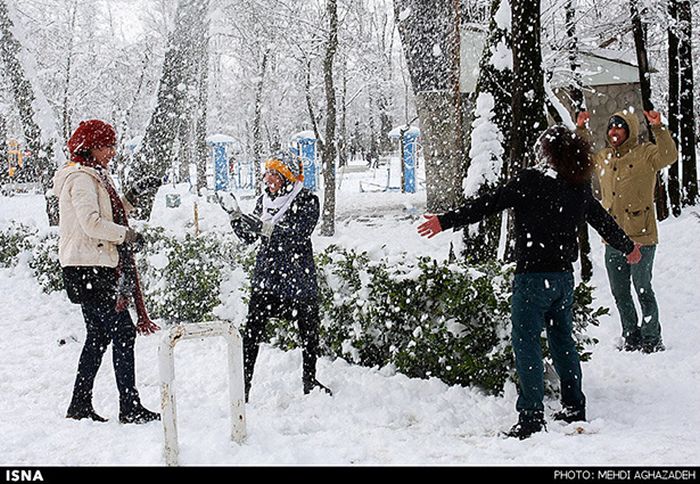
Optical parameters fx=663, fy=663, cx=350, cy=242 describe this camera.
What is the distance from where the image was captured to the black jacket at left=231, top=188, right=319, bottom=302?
4684mm

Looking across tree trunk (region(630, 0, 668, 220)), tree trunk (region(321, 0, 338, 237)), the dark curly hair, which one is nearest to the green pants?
the dark curly hair

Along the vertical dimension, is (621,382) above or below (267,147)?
below

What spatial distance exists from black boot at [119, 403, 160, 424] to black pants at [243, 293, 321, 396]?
0.68 m

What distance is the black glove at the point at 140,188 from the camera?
464 cm

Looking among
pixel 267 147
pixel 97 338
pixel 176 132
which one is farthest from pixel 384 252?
pixel 267 147

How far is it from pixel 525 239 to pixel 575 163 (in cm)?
53

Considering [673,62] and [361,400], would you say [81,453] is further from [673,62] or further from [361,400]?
[673,62]

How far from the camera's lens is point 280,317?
4805 mm

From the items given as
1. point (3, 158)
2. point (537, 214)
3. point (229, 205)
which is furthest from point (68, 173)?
point (3, 158)

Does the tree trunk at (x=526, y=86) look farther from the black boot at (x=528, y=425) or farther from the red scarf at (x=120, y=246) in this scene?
the red scarf at (x=120, y=246)

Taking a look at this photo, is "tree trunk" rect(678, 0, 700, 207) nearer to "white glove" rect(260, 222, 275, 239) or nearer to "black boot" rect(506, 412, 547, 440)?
"white glove" rect(260, 222, 275, 239)

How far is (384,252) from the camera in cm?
564

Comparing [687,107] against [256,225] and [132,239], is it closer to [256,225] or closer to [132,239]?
[256,225]

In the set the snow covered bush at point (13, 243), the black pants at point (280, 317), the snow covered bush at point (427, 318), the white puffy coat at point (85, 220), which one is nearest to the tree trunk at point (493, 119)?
the snow covered bush at point (427, 318)
